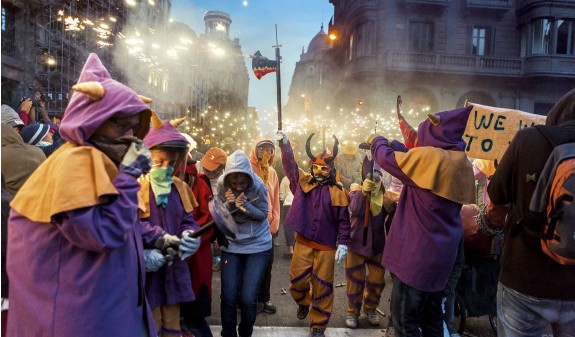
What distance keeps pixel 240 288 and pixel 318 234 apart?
1.17 metres

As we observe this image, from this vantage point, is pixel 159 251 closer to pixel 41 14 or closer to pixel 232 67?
pixel 41 14

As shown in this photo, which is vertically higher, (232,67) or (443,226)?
(232,67)

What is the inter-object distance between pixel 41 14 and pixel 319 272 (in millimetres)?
20325

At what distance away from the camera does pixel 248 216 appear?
4164 mm

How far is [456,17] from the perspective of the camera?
2494cm

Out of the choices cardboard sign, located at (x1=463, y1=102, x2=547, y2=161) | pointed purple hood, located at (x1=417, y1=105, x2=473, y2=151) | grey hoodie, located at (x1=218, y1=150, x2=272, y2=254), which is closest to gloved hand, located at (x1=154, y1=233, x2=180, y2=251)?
grey hoodie, located at (x1=218, y1=150, x2=272, y2=254)

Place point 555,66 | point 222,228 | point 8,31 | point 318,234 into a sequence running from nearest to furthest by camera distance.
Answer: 1. point 222,228
2. point 318,234
3. point 8,31
4. point 555,66

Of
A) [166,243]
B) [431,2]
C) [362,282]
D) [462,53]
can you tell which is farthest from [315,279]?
[462,53]

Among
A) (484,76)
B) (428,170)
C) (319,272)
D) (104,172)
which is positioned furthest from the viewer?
(484,76)

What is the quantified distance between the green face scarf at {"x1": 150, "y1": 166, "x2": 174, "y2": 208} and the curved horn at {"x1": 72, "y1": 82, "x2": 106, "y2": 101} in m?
1.36

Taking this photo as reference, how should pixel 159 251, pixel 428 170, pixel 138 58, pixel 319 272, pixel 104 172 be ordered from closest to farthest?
1. pixel 104 172
2. pixel 159 251
3. pixel 428 170
4. pixel 319 272
5. pixel 138 58

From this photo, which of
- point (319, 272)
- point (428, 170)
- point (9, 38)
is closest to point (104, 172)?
point (428, 170)

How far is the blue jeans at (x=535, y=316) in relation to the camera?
2.49 metres

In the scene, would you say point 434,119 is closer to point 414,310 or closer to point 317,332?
point 414,310
